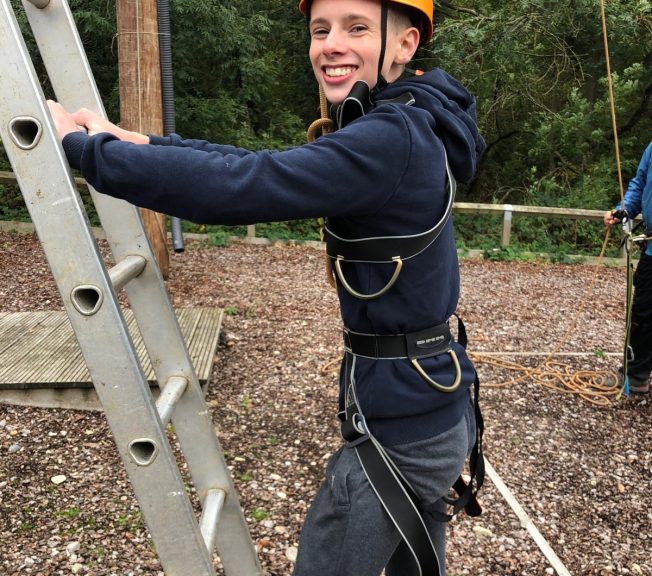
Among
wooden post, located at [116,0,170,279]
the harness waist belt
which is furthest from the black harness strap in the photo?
wooden post, located at [116,0,170,279]

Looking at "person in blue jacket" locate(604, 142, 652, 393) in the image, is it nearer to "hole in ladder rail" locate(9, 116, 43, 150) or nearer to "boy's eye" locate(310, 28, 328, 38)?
"boy's eye" locate(310, 28, 328, 38)

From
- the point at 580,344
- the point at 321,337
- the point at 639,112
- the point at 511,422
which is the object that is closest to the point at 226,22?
the point at 321,337

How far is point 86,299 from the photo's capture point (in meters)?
1.20

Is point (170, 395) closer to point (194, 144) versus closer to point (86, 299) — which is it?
point (86, 299)

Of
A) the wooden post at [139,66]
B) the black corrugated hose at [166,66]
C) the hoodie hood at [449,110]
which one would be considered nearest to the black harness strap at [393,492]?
the hoodie hood at [449,110]

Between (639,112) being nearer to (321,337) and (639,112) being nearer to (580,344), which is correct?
(580,344)

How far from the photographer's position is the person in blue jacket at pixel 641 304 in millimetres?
4047

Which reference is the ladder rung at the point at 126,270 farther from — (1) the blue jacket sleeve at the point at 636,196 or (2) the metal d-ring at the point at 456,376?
(1) the blue jacket sleeve at the point at 636,196

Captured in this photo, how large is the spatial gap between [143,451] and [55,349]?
107 inches

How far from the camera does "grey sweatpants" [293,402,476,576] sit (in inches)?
55.1

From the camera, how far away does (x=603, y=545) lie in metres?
2.68

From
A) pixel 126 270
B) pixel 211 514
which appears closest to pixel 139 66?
pixel 126 270

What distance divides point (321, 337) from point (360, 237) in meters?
3.56

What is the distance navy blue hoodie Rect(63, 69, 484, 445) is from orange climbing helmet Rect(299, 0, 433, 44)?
0.15 m
